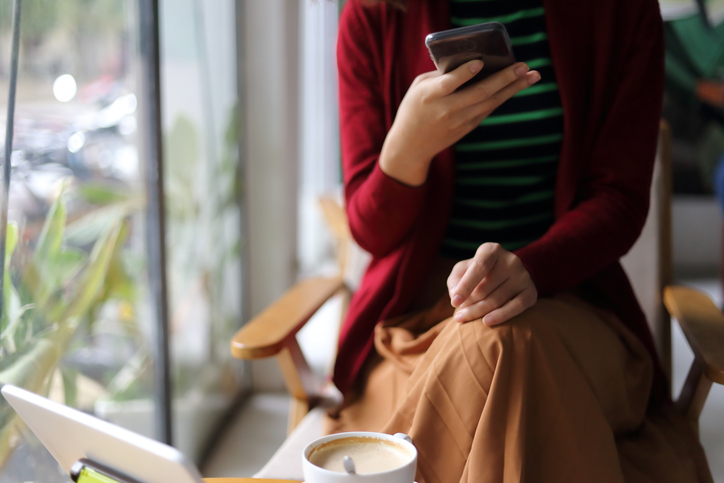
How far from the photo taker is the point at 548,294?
77 cm

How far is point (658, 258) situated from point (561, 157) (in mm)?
341

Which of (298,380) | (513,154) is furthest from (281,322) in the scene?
(513,154)

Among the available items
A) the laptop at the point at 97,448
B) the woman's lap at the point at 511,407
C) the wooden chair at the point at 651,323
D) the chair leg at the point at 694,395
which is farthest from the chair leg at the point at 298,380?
the chair leg at the point at 694,395

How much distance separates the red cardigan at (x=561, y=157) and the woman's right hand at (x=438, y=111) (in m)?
0.03

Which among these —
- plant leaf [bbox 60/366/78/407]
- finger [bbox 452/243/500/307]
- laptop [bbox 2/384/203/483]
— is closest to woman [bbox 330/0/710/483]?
finger [bbox 452/243/500/307]

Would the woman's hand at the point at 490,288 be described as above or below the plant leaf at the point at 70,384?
above

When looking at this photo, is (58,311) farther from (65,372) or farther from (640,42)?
(640,42)

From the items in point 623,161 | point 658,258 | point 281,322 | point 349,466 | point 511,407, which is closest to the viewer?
point 349,466

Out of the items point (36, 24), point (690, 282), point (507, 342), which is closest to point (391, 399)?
point (507, 342)

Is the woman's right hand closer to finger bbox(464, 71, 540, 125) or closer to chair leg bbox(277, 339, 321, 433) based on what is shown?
finger bbox(464, 71, 540, 125)

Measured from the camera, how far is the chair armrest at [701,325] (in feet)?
2.42

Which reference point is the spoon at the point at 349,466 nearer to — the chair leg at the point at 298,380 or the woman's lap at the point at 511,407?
the woman's lap at the point at 511,407

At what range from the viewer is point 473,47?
2.04 feet

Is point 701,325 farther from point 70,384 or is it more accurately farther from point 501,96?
point 70,384
